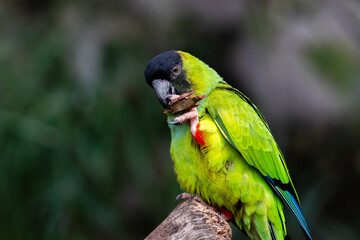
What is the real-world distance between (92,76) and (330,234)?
92.4 inches

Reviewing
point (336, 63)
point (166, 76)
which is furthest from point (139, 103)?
point (166, 76)

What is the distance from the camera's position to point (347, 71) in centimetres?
450

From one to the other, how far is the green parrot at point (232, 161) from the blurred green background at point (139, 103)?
155 centimetres

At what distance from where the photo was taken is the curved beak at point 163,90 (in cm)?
304

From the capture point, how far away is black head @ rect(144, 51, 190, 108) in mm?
3102

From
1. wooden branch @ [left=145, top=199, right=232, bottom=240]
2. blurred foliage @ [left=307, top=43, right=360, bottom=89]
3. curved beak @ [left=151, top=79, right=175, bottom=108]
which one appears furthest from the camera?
blurred foliage @ [left=307, top=43, right=360, bottom=89]

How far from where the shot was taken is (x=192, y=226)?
233cm

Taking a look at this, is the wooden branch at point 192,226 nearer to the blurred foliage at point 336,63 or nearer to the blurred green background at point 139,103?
the blurred green background at point 139,103

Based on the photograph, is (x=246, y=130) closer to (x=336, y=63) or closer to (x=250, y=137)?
(x=250, y=137)

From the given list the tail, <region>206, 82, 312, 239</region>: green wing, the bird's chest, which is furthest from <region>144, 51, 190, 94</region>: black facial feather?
the tail

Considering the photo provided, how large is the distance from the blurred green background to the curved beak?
5.17 feet

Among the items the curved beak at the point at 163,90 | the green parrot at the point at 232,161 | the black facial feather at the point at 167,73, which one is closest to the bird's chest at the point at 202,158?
the green parrot at the point at 232,161

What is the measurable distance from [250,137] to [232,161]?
0.58 ft

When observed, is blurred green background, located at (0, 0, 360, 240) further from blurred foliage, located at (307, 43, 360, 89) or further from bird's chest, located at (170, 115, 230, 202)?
bird's chest, located at (170, 115, 230, 202)
